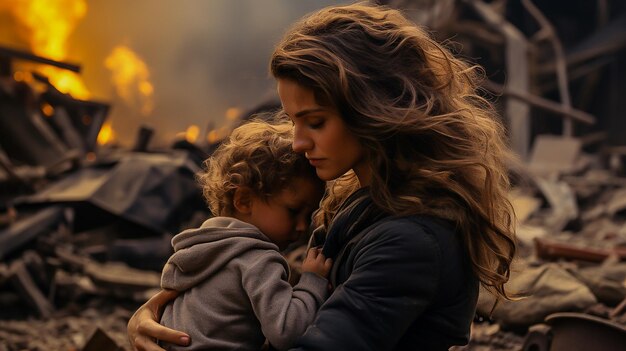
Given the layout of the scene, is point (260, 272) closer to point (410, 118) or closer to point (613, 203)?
point (410, 118)

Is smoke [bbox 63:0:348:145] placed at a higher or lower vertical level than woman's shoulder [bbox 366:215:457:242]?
lower

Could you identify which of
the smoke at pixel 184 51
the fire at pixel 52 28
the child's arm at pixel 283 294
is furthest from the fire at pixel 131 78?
the child's arm at pixel 283 294

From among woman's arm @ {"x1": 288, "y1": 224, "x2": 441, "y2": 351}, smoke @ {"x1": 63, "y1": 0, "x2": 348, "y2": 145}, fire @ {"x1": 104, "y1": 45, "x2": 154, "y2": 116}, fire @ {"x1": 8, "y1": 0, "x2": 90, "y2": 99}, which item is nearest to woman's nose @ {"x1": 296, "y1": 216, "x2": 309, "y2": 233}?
woman's arm @ {"x1": 288, "y1": 224, "x2": 441, "y2": 351}

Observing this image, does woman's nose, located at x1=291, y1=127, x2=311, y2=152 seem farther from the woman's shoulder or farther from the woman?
the woman's shoulder

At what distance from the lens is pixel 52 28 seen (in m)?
19.6

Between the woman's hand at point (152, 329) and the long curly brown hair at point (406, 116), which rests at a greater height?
the long curly brown hair at point (406, 116)

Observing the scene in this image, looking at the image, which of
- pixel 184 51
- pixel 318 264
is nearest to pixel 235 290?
pixel 318 264

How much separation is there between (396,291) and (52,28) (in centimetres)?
1980

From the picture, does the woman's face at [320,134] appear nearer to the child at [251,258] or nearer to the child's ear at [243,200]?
the child at [251,258]

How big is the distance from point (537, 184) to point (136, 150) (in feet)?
19.6

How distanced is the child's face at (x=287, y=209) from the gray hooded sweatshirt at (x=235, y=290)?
67 millimetres

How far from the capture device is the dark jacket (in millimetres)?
1742

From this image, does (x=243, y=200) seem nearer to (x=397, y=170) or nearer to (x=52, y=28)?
(x=397, y=170)

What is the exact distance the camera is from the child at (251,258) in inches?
78.6
